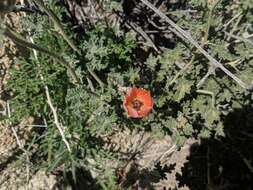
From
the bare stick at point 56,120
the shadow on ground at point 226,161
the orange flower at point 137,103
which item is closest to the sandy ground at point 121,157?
the shadow on ground at point 226,161

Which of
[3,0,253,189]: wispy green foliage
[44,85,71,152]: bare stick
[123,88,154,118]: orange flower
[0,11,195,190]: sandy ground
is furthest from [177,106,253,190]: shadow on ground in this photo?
[44,85,71,152]: bare stick

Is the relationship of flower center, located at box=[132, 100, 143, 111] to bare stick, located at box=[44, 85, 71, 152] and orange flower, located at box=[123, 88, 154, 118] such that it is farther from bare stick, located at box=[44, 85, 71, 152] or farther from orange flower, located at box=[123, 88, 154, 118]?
bare stick, located at box=[44, 85, 71, 152]

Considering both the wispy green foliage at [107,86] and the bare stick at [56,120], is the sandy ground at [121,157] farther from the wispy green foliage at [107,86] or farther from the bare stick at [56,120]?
the bare stick at [56,120]

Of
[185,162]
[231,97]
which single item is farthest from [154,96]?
A: [185,162]

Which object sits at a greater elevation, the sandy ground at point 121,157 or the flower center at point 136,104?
the flower center at point 136,104

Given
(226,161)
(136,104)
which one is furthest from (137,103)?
(226,161)

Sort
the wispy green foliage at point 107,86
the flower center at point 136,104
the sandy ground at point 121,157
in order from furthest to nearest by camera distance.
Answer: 1. the sandy ground at point 121,157
2. the wispy green foliage at point 107,86
3. the flower center at point 136,104

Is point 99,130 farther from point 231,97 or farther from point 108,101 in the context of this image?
point 231,97

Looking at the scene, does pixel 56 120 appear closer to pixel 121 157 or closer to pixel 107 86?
pixel 107 86
